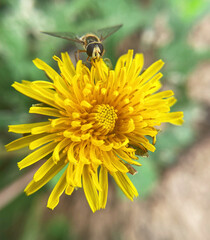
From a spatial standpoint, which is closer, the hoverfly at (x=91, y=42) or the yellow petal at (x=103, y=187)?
the yellow petal at (x=103, y=187)

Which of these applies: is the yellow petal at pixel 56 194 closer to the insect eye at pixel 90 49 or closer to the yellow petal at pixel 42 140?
the yellow petal at pixel 42 140

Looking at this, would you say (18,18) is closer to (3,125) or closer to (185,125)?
(3,125)

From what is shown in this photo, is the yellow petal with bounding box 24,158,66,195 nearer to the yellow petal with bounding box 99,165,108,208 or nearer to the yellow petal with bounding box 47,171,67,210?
the yellow petal with bounding box 47,171,67,210

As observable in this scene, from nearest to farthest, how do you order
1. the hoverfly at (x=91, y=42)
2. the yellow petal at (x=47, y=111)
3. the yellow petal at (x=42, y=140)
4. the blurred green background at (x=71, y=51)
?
the yellow petal at (x=42, y=140)
the yellow petal at (x=47, y=111)
the hoverfly at (x=91, y=42)
the blurred green background at (x=71, y=51)

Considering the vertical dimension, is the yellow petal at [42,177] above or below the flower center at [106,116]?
below

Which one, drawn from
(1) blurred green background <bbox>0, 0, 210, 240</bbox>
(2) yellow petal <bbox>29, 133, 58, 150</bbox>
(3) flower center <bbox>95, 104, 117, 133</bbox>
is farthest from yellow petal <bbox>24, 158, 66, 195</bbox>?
(1) blurred green background <bbox>0, 0, 210, 240</bbox>

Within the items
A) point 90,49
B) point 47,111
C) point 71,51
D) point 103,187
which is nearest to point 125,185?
point 103,187

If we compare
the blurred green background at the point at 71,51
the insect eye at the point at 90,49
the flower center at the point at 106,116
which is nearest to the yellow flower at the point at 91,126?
the flower center at the point at 106,116
